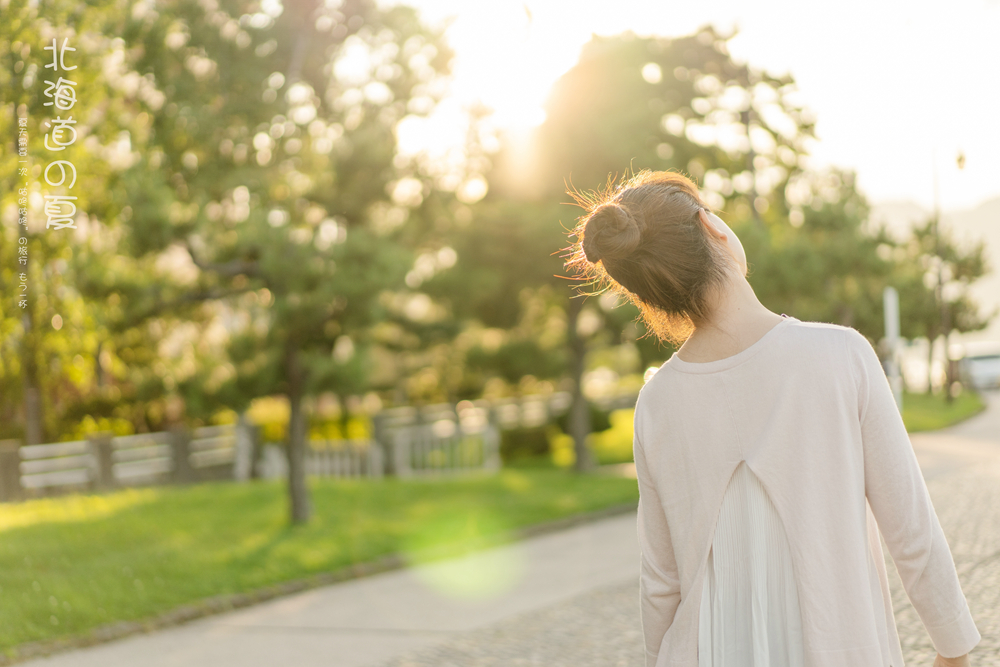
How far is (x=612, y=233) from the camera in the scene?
1772 millimetres

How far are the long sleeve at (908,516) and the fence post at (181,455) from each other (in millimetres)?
15898

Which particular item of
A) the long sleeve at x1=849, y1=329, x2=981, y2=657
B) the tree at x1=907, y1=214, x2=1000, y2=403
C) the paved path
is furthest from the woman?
the tree at x1=907, y1=214, x2=1000, y2=403

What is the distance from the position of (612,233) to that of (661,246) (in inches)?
3.8

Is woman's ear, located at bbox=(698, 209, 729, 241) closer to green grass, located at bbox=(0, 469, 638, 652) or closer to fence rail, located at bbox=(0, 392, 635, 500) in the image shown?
green grass, located at bbox=(0, 469, 638, 652)

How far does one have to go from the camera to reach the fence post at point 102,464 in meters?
15.0

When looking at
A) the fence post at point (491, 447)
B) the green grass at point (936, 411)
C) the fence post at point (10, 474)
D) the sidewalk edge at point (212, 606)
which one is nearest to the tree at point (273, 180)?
the sidewalk edge at point (212, 606)

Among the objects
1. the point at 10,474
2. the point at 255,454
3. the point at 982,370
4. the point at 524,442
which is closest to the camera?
the point at 10,474

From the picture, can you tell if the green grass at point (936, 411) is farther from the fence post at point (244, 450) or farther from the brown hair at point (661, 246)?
the brown hair at point (661, 246)

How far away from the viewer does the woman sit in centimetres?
163

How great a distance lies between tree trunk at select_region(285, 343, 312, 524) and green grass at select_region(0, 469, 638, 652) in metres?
0.23

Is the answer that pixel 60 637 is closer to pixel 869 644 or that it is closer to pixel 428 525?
pixel 428 525

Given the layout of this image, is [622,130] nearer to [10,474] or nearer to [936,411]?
[10,474]

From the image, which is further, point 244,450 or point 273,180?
point 244,450

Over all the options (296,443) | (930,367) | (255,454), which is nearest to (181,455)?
(255,454)
